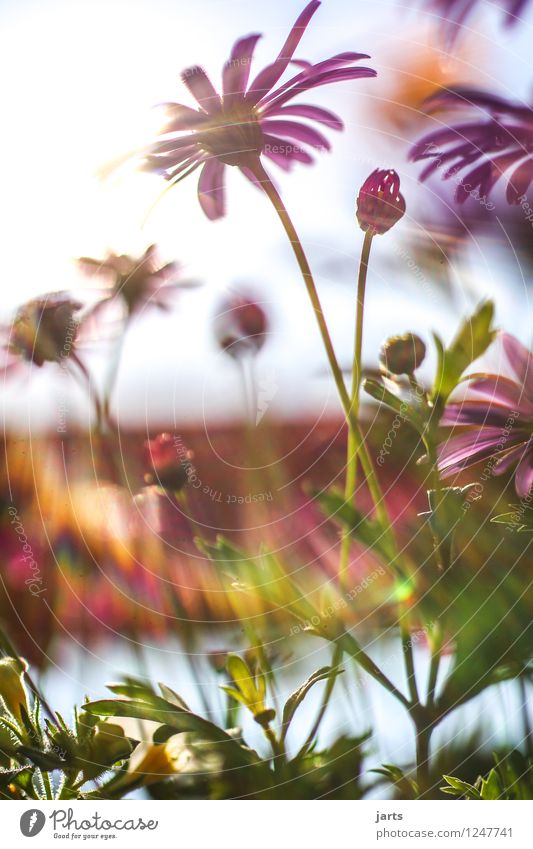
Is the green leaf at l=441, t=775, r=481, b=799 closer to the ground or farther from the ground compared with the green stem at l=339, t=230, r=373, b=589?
closer to the ground

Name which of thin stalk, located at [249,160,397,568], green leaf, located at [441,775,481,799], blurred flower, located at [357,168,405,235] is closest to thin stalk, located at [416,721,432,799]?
green leaf, located at [441,775,481,799]

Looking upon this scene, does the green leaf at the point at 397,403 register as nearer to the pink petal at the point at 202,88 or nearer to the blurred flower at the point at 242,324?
the blurred flower at the point at 242,324

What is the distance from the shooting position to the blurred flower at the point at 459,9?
1.36 feet

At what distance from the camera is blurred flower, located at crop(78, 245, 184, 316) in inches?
16.1

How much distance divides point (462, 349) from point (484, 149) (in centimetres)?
12

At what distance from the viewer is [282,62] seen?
389mm

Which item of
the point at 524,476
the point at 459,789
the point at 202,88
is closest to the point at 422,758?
the point at 459,789

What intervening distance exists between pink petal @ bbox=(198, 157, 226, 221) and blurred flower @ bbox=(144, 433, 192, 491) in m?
0.13

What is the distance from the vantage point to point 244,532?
40cm

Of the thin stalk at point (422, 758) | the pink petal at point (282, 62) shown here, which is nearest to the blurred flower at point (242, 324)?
the pink petal at point (282, 62)

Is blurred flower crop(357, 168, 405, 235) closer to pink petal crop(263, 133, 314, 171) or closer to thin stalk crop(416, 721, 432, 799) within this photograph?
pink petal crop(263, 133, 314, 171)

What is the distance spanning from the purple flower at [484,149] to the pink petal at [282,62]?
0.09 metres

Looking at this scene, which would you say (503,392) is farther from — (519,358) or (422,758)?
(422,758)
